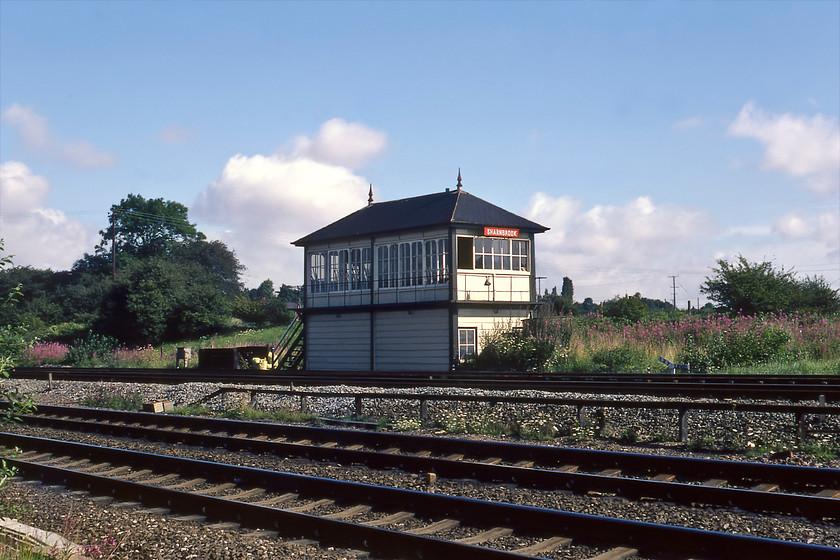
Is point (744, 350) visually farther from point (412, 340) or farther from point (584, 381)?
point (412, 340)

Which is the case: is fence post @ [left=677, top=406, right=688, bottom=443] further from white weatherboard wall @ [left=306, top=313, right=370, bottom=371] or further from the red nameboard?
white weatherboard wall @ [left=306, top=313, right=370, bottom=371]

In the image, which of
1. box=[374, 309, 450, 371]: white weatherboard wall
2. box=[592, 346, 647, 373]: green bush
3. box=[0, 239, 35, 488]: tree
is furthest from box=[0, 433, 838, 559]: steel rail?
box=[374, 309, 450, 371]: white weatherboard wall

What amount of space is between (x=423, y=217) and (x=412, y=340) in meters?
4.59

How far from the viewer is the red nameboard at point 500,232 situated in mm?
27677

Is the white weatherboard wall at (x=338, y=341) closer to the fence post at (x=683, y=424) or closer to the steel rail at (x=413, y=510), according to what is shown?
the fence post at (x=683, y=424)

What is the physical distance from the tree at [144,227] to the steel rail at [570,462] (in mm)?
71990

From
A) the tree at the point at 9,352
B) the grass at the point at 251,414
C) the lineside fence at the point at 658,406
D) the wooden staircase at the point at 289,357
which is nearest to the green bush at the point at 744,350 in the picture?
the lineside fence at the point at 658,406

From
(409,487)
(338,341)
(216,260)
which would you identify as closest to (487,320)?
(338,341)

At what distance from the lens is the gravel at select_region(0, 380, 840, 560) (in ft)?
20.0

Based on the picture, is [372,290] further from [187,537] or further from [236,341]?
[187,537]

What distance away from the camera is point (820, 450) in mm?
9344

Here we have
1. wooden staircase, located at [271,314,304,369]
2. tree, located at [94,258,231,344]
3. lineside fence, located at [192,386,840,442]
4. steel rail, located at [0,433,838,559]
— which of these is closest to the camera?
steel rail, located at [0,433,838,559]

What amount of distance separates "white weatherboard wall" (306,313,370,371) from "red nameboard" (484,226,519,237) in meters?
5.53

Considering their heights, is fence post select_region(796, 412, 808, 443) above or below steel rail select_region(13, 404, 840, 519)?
above
